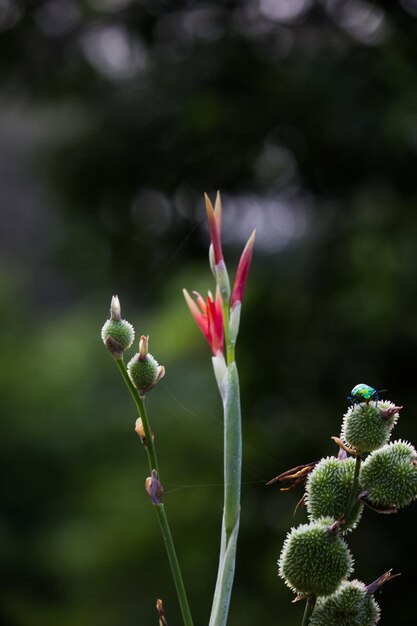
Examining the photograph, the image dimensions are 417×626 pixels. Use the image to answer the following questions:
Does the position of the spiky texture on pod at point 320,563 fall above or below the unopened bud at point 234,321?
below

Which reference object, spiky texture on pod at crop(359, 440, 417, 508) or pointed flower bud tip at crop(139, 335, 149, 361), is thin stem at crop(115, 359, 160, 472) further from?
spiky texture on pod at crop(359, 440, 417, 508)

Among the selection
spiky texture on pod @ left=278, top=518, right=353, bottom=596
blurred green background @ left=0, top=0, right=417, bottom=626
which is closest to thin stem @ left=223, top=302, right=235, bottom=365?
spiky texture on pod @ left=278, top=518, right=353, bottom=596

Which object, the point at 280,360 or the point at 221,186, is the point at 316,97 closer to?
the point at 221,186

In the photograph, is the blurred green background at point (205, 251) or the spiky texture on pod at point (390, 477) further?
the blurred green background at point (205, 251)

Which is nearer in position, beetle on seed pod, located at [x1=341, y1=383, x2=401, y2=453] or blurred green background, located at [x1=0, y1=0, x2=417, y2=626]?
beetle on seed pod, located at [x1=341, y1=383, x2=401, y2=453]

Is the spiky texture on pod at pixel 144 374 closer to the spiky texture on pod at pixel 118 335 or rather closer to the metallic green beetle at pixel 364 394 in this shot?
the spiky texture on pod at pixel 118 335

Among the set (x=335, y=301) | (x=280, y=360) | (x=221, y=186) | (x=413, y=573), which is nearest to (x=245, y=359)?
(x=280, y=360)

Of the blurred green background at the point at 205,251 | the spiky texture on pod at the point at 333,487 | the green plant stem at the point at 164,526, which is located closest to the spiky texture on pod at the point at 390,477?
the spiky texture on pod at the point at 333,487
